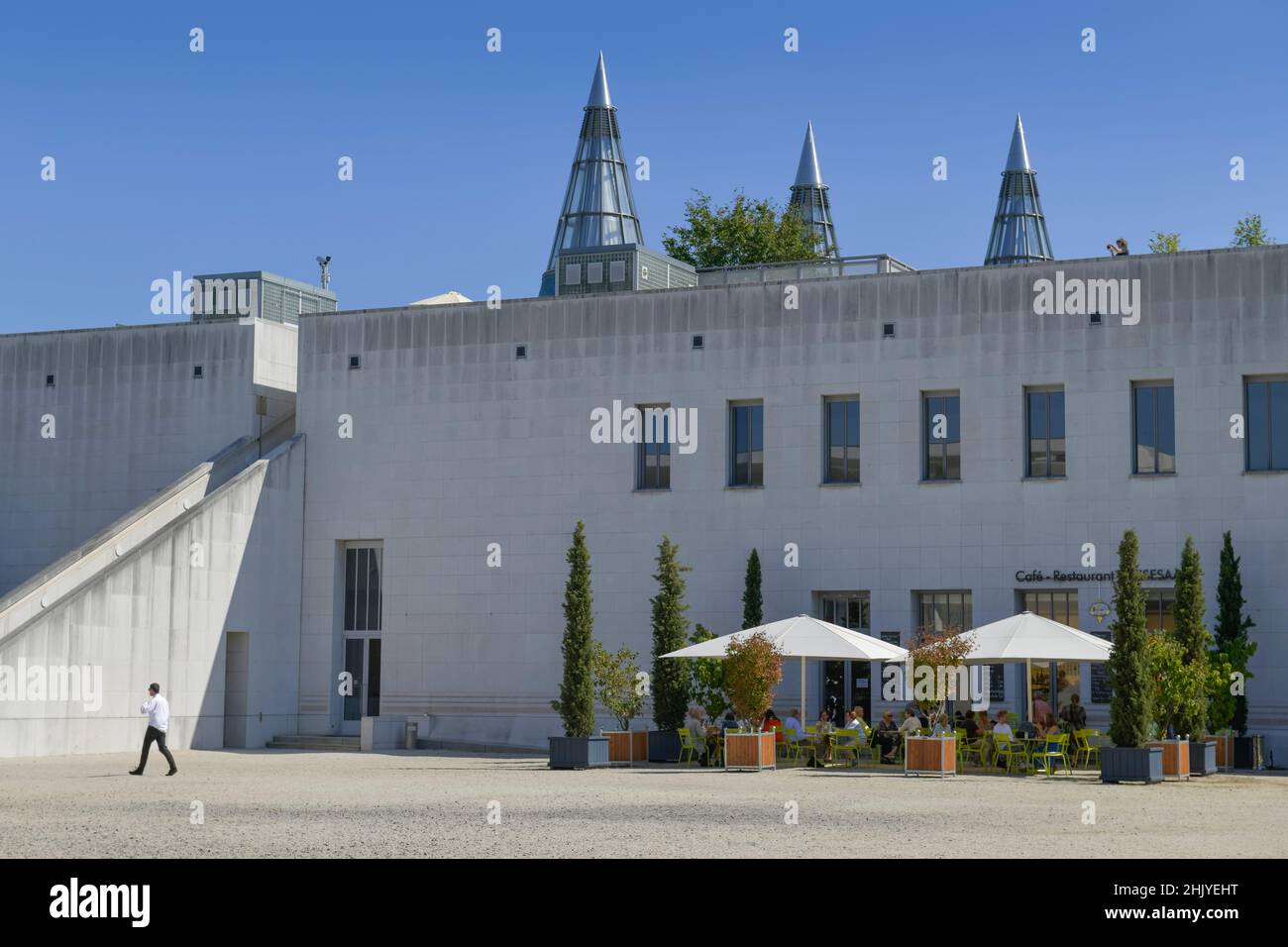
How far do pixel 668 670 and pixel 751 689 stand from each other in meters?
3.47

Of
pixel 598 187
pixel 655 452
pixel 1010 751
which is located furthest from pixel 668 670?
pixel 598 187

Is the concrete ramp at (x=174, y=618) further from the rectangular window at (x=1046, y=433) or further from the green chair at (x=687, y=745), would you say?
the rectangular window at (x=1046, y=433)

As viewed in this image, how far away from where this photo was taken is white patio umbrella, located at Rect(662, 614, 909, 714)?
96.2 feet

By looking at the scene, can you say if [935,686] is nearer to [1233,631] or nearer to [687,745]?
[687,745]

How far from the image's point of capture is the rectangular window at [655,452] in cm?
3703

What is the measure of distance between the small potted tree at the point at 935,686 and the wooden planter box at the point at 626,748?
18.9ft

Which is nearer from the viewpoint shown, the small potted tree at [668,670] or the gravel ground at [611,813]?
the gravel ground at [611,813]

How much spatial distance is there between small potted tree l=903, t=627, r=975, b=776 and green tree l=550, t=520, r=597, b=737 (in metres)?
5.59

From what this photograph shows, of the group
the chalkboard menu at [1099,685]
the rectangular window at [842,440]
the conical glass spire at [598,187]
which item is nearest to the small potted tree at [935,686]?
the chalkboard menu at [1099,685]

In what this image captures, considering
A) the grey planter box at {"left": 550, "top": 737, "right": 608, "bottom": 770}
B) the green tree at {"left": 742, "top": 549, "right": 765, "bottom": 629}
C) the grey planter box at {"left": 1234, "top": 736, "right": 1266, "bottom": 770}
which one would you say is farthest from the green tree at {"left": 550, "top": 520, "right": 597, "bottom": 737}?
the grey planter box at {"left": 1234, "top": 736, "right": 1266, "bottom": 770}

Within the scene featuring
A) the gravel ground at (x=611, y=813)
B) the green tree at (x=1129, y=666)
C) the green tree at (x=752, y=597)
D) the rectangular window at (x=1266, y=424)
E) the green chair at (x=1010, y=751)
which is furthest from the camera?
the green tree at (x=752, y=597)

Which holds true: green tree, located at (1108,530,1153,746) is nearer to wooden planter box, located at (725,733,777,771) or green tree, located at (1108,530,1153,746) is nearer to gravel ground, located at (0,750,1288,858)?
gravel ground, located at (0,750,1288,858)

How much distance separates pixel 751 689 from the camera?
2902cm

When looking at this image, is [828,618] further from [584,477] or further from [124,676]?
[124,676]
